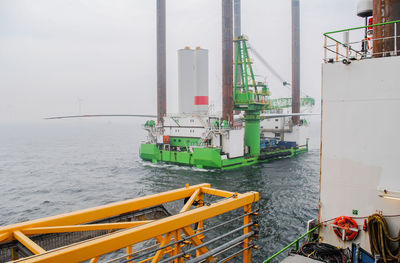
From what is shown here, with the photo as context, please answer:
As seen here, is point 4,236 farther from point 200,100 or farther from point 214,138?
point 200,100

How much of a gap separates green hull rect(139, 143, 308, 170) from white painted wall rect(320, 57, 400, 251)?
75.1 ft

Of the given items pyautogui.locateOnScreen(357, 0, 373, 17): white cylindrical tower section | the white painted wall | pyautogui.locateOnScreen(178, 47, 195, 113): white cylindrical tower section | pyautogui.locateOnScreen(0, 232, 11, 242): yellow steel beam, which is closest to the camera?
pyautogui.locateOnScreen(0, 232, 11, 242): yellow steel beam

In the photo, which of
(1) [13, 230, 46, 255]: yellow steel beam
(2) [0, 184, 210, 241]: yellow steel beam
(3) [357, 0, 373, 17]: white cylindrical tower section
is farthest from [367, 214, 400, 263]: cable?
(3) [357, 0, 373, 17]: white cylindrical tower section

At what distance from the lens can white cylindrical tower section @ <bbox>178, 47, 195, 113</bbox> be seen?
124 ft

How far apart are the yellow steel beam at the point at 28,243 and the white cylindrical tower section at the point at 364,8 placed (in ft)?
38.5

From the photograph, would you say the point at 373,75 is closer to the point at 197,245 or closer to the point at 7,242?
the point at 197,245

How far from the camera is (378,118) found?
22.0ft

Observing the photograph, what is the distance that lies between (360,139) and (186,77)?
3209 cm

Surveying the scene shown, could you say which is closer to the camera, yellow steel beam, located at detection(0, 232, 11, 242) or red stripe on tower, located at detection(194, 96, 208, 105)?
yellow steel beam, located at detection(0, 232, 11, 242)

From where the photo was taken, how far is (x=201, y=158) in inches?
1212

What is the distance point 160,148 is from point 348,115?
101 ft

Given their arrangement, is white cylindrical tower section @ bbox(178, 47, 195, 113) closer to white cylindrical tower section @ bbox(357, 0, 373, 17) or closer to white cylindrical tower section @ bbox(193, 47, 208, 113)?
white cylindrical tower section @ bbox(193, 47, 208, 113)

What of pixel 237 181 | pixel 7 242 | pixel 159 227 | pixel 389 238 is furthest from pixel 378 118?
pixel 237 181

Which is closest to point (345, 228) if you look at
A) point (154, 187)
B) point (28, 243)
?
point (28, 243)
